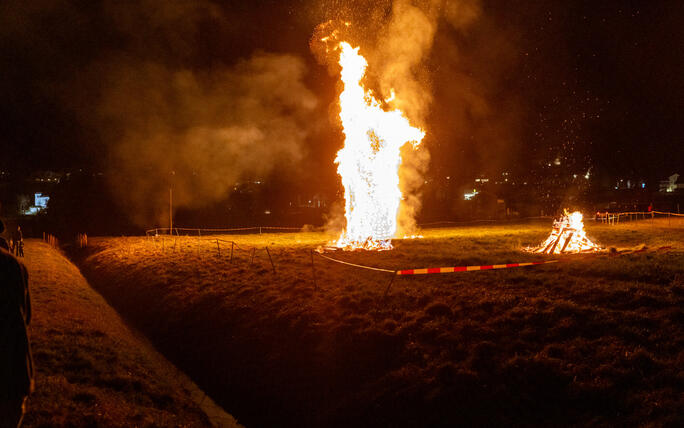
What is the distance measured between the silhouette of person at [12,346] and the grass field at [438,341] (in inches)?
225

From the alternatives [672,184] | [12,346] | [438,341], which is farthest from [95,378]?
[672,184]

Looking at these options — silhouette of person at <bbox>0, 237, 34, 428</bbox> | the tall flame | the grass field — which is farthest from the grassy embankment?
the tall flame

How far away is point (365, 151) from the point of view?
80.3 ft

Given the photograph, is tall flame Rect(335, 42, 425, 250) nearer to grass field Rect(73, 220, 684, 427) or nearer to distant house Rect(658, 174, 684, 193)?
grass field Rect(73, 220, 684, 427)

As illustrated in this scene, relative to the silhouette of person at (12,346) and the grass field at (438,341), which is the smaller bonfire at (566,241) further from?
the silhouette of person at (12,346)

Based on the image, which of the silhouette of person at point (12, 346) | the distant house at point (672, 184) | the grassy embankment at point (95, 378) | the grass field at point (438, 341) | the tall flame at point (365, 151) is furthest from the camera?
the distant house at point (672, 184)

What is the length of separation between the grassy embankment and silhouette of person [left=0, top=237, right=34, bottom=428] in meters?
2.79

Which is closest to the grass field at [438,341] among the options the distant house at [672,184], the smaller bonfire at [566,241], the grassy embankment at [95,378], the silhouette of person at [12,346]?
the grassy embankment at [95,378]

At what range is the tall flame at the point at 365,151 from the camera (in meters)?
23.4

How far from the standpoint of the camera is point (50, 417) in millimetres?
6430

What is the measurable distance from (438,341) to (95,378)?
22.0 ft

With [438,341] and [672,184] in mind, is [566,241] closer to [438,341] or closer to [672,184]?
[438,341]

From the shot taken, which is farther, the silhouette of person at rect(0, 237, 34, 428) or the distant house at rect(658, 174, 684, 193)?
the distant house at rect(658, 174, 684, 193)

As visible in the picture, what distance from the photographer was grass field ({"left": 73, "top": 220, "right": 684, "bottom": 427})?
7.28 metres
